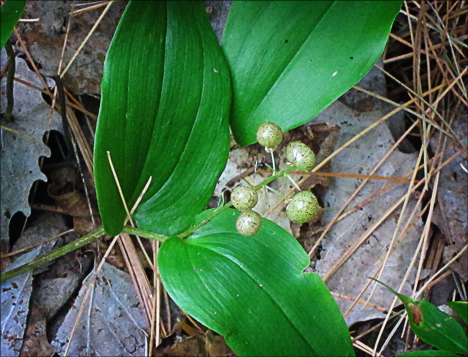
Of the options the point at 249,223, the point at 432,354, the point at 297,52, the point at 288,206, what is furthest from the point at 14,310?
the point at 432,354

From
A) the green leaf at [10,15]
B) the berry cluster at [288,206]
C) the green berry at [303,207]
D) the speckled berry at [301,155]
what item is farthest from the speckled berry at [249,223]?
the green leaf at [10,15]

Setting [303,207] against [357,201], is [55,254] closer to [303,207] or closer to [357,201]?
[303,207]

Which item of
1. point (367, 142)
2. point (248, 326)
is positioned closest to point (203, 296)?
point (248, 326)

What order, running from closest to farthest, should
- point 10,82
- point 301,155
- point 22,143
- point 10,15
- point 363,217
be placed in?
point 10,15 → point 301,155 → point 10,82 → point 22,143 → point 363,217

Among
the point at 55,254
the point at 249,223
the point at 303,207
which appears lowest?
the point at 55,254

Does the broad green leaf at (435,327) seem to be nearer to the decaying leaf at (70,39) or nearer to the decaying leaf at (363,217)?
the decaying leaf at (363,217)

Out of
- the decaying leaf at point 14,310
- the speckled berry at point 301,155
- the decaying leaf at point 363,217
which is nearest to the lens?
the speckled berry at point 301,155
